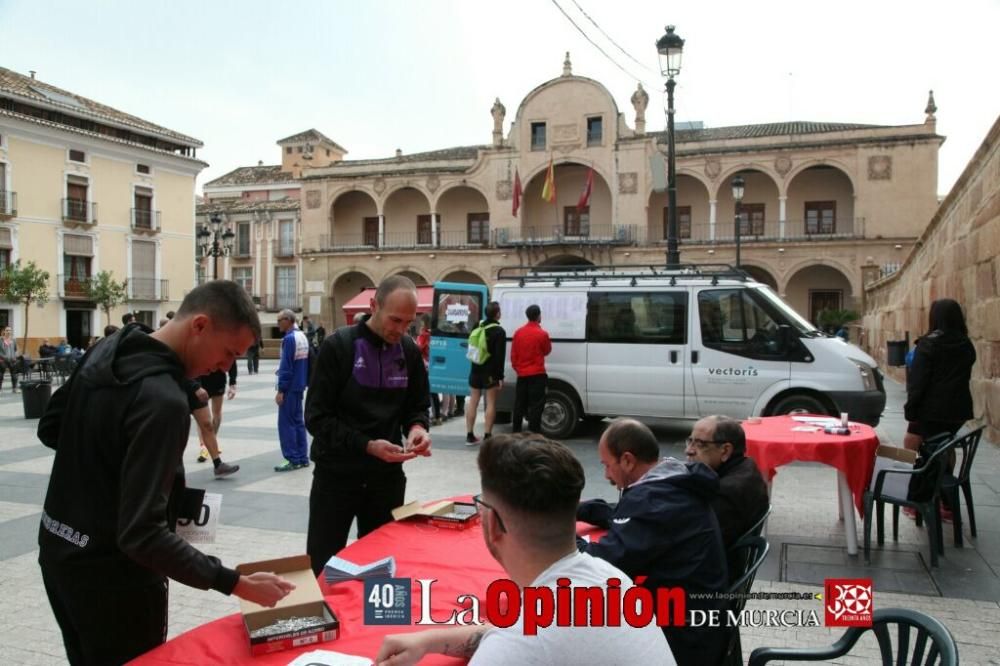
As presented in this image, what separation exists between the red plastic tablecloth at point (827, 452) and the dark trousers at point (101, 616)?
13.9 feet

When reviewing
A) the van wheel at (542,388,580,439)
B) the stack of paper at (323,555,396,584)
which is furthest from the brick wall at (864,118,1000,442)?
the stack of paper at (323,555,396,584)

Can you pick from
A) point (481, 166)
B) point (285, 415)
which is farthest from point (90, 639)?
point (481, 166)

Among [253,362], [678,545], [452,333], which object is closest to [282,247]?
[253,362]

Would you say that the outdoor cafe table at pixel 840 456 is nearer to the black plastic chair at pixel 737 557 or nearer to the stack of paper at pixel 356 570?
the black plastic chair at pixel 737 557

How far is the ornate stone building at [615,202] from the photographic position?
106 ft

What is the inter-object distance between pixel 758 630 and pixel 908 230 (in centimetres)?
3330

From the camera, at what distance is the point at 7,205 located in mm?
33031

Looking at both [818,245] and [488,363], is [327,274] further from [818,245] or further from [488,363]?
[488,363]

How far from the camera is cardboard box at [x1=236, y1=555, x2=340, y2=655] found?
1.96 m

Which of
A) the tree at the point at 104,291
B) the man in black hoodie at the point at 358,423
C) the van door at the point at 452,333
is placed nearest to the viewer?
the man in black hoodie at the point at 358,423

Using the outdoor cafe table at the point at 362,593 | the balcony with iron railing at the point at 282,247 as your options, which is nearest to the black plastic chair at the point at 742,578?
the outdoor cafe table at the point at 362,593

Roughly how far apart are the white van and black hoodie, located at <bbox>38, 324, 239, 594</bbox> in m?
7.80

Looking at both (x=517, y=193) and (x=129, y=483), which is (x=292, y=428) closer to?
(x=129, y=483)

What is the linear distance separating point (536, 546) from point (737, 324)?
7.78 meters
